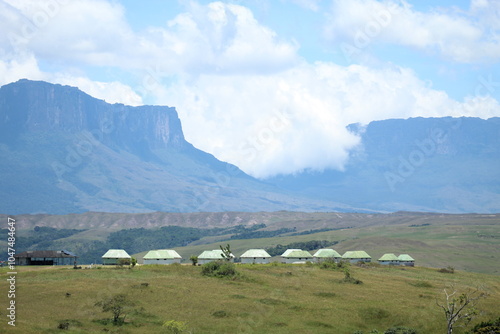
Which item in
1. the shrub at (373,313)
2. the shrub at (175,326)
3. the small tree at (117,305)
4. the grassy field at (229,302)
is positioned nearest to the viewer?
the shrub at (175,326)

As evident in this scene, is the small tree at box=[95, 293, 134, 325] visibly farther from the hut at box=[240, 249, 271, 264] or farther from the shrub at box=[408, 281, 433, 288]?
the hut at box=[240, 249, 271, 264]

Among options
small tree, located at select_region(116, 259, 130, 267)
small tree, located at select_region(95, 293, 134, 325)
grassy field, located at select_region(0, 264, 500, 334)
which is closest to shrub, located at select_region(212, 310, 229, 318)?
grassy field, located at select_region(0, 264, 500, 334)

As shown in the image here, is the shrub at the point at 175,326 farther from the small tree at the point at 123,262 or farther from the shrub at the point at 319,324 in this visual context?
the small tree at the point at 123,262

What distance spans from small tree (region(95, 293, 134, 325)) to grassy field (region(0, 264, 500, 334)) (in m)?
0.79

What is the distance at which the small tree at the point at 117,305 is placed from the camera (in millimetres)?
69750

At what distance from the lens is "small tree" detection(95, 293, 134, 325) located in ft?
229

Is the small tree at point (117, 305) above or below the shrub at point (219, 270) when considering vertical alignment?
below

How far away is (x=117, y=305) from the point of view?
72.0 meters

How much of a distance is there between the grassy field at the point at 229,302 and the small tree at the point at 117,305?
792 mm

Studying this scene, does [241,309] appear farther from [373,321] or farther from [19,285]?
[19,285]

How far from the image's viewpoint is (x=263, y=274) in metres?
103

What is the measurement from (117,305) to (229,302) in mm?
13308

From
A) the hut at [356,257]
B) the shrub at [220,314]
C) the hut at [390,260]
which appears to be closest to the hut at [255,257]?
the hut at [356,257]

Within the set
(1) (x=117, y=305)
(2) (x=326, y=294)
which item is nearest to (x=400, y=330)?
(2) (x=326, y=294)
